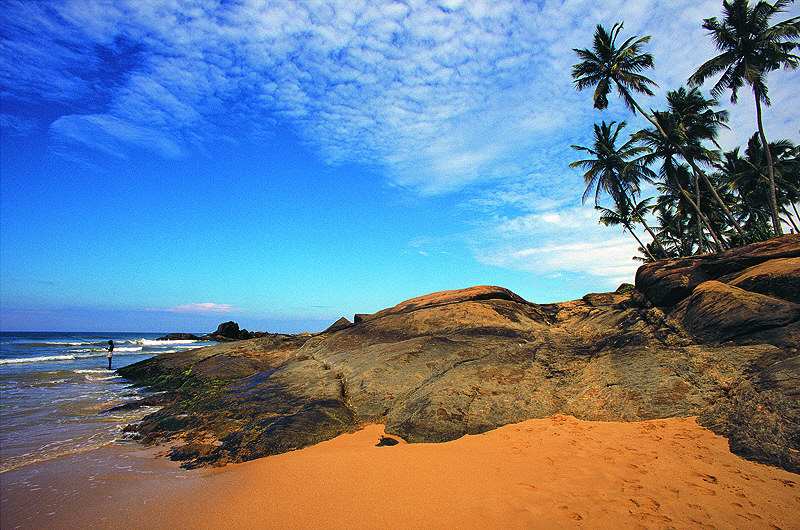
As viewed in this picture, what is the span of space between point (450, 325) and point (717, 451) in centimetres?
688

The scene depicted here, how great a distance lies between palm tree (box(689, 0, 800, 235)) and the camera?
18.6 metres

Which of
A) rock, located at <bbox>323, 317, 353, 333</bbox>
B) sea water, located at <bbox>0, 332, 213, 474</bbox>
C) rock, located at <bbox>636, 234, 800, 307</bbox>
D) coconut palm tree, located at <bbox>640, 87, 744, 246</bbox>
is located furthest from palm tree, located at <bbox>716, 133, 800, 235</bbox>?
sea water, located at <bbox>0, 332, 213, 474</bbox>

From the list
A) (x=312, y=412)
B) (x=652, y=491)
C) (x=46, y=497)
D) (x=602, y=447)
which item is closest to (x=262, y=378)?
(x=312, y=412)

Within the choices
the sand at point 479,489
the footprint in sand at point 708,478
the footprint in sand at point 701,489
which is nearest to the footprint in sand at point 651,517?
the sand at point 479,489

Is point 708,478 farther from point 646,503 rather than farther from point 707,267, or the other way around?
point 707,267

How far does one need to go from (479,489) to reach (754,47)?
28.8 m

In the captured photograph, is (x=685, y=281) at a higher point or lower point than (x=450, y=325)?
higher

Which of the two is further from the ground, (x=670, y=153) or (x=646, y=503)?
(x=670, y=153)

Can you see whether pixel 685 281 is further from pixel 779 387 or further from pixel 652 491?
pixel 652 491

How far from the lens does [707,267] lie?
8859 millimetres

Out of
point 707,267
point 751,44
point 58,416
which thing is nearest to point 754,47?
point 751,44

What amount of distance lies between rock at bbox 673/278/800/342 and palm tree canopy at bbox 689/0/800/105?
66.7ft

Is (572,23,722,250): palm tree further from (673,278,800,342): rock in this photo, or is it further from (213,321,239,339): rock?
(213,321,239,339): rock

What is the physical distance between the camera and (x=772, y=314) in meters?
6.27
